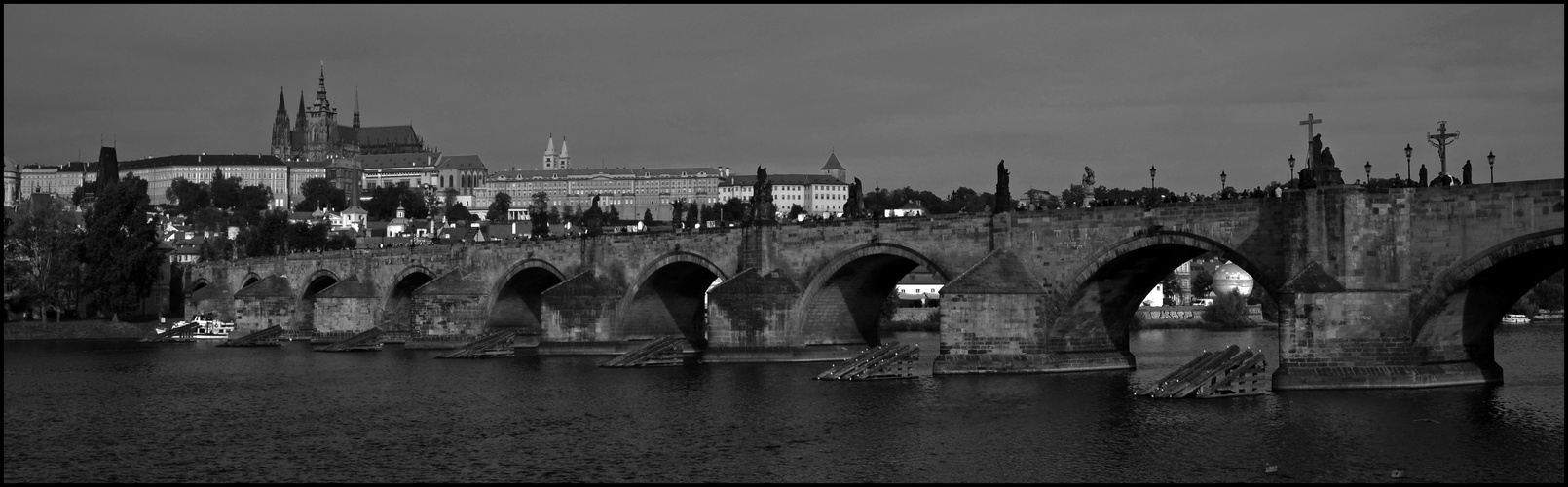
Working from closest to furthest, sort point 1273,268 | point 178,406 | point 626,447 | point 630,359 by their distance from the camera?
1. point 626,447
2. point 1273,268
3. point 178,406
4. point 630,359

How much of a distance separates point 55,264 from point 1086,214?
70774 millimetres

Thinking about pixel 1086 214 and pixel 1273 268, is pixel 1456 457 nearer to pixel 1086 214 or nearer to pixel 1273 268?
pixel 1273 268

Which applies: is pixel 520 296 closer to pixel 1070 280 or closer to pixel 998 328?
pixel 998 328

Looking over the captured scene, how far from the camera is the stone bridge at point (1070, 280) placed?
117ft

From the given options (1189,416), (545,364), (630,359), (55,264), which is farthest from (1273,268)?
(55,264)

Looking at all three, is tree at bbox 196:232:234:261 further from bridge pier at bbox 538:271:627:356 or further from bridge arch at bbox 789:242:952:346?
bridge arch at bbox 789:242:952:346

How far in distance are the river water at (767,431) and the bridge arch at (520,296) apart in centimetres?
2094

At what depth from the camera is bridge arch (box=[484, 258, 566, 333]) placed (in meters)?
72.3

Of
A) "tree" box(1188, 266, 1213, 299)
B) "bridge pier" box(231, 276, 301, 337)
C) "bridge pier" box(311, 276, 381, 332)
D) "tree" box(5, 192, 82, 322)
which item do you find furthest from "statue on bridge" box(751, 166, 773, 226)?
"tree" box(1188, 266, 1213, 299)

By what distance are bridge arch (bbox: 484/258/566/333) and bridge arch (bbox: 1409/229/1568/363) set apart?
42.8m

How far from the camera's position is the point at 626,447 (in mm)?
32562

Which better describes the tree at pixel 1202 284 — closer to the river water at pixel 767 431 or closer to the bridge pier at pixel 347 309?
the bridge pier at pixel 347 309

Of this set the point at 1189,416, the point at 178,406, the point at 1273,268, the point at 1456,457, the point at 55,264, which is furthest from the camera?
the point at 55,264

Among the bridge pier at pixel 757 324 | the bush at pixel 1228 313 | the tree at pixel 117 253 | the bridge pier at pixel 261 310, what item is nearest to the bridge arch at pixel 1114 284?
the bridge pier at pixel 757 324
